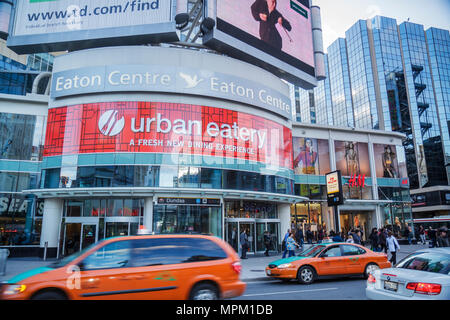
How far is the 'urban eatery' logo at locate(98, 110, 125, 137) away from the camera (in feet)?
69.7

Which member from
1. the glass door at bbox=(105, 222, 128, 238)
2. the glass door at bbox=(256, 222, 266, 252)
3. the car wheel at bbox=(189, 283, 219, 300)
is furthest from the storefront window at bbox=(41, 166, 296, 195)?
the car wheel at bbox=(189, 283, 219, 300)

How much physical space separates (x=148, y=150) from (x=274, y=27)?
17771 millimetres

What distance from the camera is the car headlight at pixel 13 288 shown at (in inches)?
236

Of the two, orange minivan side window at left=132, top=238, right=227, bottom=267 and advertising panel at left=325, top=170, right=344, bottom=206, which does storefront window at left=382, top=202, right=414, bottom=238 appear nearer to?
advertising panel at left=325, top=170, right=344, bottom=206

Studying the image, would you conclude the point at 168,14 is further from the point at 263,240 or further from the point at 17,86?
the point at 17,86

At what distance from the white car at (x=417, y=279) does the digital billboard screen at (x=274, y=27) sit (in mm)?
22405

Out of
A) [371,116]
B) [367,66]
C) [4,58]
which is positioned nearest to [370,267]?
[4,58]

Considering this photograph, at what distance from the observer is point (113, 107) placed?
21688mm

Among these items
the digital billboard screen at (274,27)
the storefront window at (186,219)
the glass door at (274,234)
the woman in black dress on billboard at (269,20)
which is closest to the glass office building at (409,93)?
the digital billboard screen at (274,27)

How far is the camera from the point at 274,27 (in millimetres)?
29828

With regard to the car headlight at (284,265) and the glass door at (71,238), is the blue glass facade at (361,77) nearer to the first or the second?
the glass door at (71,238)

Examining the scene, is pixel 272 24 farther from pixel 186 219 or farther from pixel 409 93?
pixel 409 93

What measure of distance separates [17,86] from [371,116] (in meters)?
69.8

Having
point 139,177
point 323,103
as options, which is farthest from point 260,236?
point 323,103
